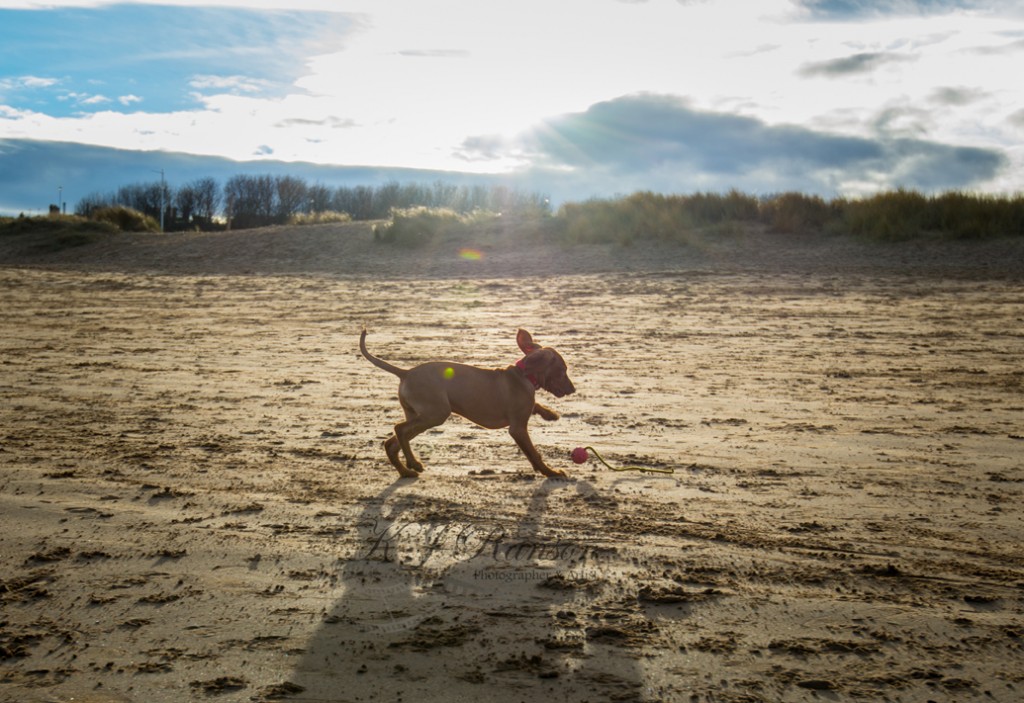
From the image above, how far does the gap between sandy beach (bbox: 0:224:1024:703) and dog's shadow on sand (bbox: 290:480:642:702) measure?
0.04 ft

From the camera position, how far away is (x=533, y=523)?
482 centimetres

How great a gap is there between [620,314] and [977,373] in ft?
15.5

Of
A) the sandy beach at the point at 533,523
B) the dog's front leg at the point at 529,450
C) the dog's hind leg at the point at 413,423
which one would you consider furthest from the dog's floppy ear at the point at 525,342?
the sandy beach at the point at 533,523

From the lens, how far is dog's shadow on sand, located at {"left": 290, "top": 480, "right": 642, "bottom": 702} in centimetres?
329

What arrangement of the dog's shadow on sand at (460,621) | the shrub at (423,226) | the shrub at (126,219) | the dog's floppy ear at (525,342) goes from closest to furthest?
the dog's shadow on sand at (460,621), the dog's floppy ear at (525,342), the shrub at (423,226), the shrub at (126,219)

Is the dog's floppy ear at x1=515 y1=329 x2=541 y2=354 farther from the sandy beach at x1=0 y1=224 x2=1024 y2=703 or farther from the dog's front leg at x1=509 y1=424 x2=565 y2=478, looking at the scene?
the sandy beach at x1=0 y1=224 x2=1024 y2=703

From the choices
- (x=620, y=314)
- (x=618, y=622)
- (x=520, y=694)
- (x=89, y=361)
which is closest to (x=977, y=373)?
(x=620, y=314)

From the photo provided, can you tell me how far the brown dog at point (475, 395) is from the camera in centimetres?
552

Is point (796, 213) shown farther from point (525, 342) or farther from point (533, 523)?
point (533, 523)

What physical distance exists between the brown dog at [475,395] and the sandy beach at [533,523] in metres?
0.24

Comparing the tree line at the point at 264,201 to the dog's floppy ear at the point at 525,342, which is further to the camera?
the tree line at the point at 264,201

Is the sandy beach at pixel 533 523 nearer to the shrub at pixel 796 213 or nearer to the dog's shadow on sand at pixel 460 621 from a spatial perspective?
the dog's shadow on sand at pixel 460 621

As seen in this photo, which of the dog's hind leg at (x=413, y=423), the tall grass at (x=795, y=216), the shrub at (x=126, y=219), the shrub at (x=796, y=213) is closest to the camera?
the dog's hind leg at (x=413, y=423)

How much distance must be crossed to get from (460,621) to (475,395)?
2.00 m
